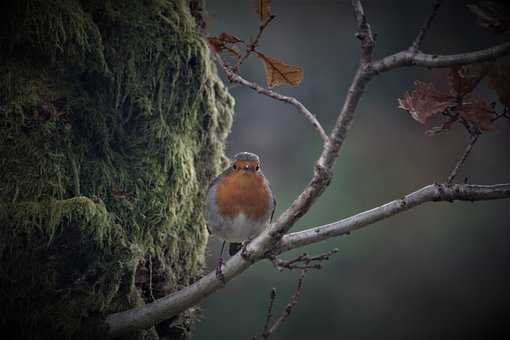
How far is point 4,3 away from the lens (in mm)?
2334

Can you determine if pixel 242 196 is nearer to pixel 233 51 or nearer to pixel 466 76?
pixel 233 51

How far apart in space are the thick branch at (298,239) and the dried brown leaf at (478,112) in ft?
0.83

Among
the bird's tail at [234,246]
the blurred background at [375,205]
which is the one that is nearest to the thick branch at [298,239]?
the bird's tail at [234,246]

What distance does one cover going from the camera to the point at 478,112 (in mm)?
2080

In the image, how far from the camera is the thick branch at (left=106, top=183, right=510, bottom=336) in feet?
6.80

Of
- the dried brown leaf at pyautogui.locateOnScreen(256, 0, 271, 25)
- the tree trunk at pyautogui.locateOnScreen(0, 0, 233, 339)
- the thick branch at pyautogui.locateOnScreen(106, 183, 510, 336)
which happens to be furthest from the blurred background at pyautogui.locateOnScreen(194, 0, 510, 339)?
the dried brown leaf at pyautogui.locateOnScreen(256, 0, 271, 25)

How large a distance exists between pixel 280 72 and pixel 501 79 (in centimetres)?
86

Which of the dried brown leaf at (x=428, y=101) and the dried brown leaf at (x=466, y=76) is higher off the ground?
the dried brown leaf at (x=466, y=76)

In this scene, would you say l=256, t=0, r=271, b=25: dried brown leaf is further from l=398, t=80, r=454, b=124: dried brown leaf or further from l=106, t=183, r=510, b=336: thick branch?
l=106, t=183, r=510, b=336: thick branch

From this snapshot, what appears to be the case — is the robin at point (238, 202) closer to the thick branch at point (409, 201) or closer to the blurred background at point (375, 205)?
the thick branch at point (409, 201)

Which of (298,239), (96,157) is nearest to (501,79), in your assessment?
(298,239)

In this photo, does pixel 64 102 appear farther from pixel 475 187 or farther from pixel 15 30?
pixel 475 187

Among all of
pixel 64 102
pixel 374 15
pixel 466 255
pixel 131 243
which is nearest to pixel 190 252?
pixel 131 243

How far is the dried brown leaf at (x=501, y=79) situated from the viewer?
197 cm
